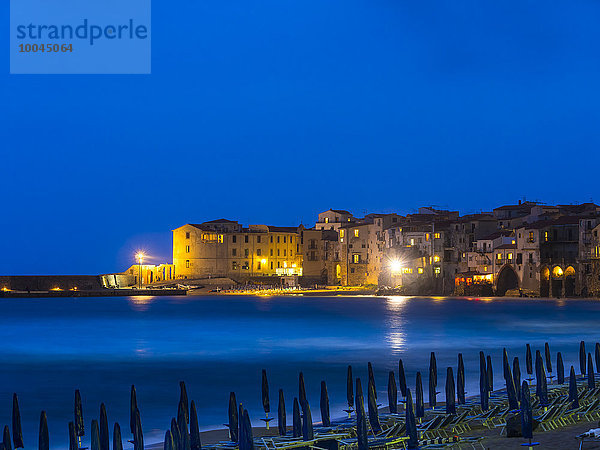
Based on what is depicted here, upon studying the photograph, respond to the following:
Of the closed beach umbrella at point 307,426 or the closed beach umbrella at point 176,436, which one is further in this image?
the closed beach umbrella at point 307,426

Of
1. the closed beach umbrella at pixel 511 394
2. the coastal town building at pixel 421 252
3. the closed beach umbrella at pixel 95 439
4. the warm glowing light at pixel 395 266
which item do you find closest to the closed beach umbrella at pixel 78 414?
the closed beach umbrella at pixel 95 439

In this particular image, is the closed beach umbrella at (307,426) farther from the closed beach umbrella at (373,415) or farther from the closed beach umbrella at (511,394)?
the closed beach umbrella at (511,394)

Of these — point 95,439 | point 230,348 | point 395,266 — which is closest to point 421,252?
point 395,266

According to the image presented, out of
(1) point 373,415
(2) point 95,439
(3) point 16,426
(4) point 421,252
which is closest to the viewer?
(2) point 95,439

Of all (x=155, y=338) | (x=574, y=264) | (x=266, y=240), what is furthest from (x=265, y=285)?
(x=155, y=338)

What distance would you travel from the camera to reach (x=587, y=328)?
51.6 meters

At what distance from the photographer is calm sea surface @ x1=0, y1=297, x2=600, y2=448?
77.4 feet

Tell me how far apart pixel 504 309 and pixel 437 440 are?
6258 centimetres

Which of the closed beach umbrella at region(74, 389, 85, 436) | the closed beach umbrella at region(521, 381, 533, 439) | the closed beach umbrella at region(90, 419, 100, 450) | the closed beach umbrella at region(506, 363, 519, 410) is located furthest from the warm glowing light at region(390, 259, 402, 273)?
the closed beach umbrella at region(90, 419, 100, 450)

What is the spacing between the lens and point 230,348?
4219 cm

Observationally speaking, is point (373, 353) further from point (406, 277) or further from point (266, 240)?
point (266, 240)

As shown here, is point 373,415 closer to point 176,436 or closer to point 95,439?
point 176,436

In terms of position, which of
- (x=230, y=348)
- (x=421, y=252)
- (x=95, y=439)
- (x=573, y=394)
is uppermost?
(x=421, y=252)

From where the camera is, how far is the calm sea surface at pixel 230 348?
23578mm
